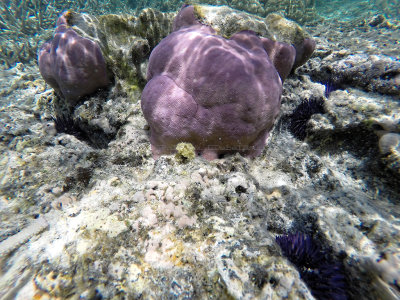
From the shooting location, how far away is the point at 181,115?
2438 millimetres

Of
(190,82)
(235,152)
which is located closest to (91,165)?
(190,82)

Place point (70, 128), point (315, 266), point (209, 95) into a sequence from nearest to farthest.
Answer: point (315, 266)
point (209, 95)
point (70, 128)

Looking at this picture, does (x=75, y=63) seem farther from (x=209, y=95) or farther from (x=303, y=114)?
(x=303, y=114)

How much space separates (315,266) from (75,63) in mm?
4281

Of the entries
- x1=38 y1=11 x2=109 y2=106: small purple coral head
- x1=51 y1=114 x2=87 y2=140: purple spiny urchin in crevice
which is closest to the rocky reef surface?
x1=51 y1=114 x2=87 y2=140: purple spiny urchin in crevice

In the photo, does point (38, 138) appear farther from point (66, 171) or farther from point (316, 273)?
point (316, 273)

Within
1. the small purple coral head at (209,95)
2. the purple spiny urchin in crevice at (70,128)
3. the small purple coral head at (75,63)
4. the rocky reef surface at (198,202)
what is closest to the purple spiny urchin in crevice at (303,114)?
the rocky reef surface at (198,202)

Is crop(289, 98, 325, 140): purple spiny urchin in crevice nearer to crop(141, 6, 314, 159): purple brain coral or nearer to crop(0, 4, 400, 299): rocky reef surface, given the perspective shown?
crop(0, 4, 400, 299): rocky reef surface

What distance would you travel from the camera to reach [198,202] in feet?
5.97

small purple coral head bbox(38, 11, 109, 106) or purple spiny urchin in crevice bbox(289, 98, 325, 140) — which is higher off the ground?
small purple coral head bbox(38, 11, 109, 106)

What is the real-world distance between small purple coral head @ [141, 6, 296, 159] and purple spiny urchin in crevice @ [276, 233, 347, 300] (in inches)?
49.8

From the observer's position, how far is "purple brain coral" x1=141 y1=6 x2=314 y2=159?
7.77 ft

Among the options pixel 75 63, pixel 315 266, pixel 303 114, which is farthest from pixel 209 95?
pixel 75 63

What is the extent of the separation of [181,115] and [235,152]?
89 cm
